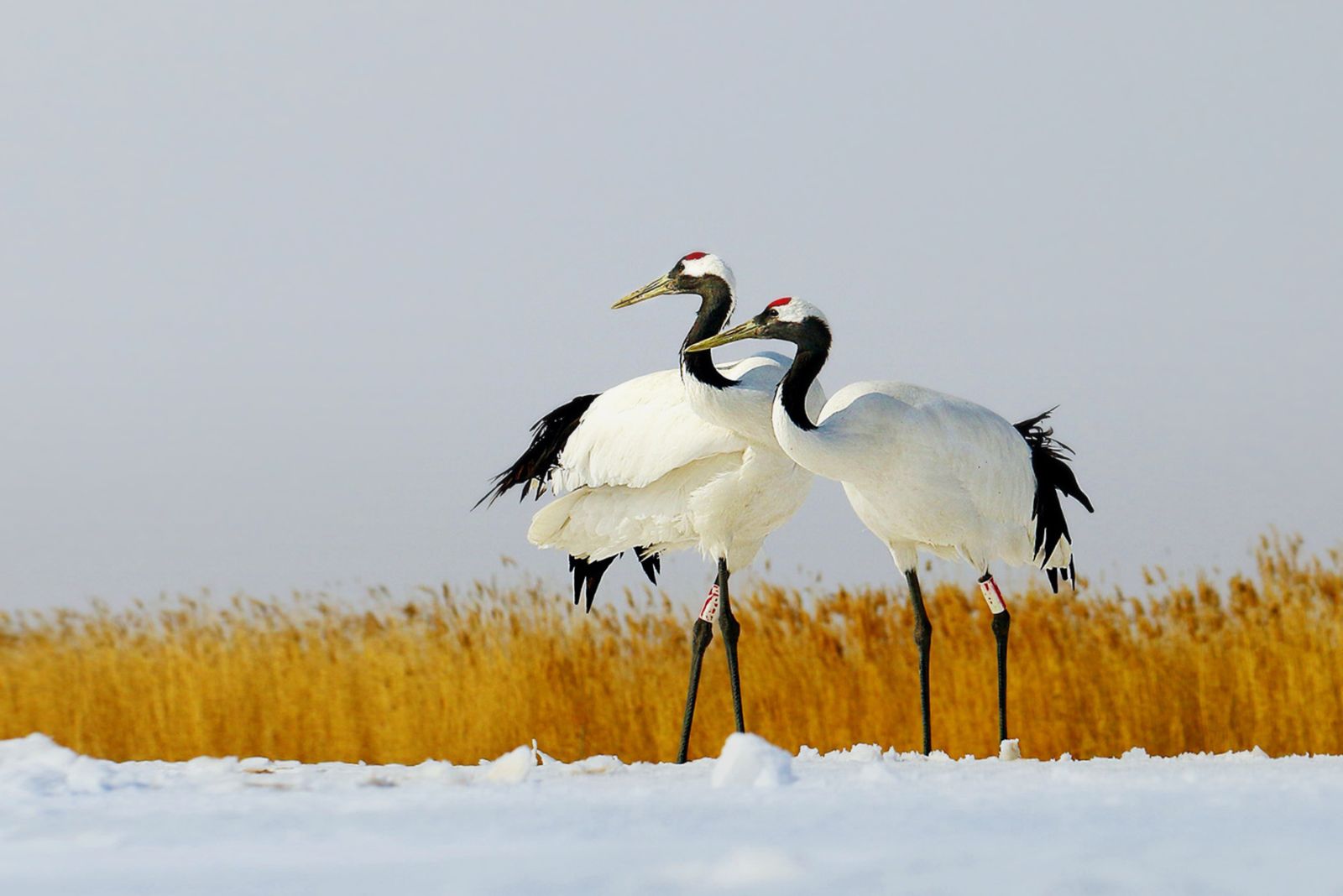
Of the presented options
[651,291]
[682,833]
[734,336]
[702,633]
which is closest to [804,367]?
[734,336]

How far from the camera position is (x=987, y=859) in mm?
2111

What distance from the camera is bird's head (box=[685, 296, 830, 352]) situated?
19.1 feet

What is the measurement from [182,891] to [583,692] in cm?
586

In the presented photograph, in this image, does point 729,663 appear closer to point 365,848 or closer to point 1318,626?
point 1318,626

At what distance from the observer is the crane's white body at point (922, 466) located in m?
5.71

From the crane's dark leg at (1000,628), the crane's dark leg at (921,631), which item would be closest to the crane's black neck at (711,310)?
the crane's dark leg at (921,631)

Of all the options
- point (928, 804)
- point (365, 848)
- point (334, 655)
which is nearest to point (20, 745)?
point (365, 848)

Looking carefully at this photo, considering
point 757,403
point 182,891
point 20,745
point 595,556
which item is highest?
point 757,403

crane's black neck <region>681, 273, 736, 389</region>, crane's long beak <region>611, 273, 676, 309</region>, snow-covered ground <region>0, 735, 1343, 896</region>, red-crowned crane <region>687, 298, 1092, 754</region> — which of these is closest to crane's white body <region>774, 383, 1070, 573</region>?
red-crowned crane <region>687, 298, 1092, 754</region>

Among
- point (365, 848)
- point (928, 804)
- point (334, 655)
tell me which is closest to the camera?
point (365, 848)

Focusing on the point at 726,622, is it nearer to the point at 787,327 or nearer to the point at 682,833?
the point at 787,327

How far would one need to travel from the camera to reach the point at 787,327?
587cm

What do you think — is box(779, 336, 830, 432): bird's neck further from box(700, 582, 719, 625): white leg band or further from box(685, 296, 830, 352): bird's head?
box(700, 582, 719, 625): white leg band

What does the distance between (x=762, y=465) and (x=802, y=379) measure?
1.57ft
